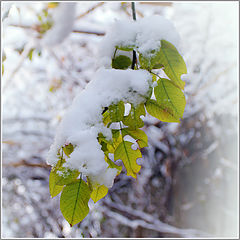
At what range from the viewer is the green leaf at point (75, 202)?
320 mm

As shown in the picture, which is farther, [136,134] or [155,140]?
[155,140]

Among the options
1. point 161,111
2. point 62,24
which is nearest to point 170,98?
point 161,111

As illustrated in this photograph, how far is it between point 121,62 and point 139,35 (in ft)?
0.20

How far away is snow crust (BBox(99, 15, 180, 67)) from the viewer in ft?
1.28

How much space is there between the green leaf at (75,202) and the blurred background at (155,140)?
2.38 m

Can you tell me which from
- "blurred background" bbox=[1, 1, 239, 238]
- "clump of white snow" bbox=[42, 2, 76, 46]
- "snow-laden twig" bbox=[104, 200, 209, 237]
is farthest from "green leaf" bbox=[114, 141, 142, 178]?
"snow-laden twig" bbox=[104, 200, 209, 237]

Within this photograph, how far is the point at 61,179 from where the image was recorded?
12.8 inches

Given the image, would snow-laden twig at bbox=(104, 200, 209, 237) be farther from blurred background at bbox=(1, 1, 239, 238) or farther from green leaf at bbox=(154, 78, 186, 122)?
green leaf at bbox=(154, 78, 186, 122)

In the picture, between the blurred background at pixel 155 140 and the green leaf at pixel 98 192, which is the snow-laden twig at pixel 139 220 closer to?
the blurred background at pixel 155 140

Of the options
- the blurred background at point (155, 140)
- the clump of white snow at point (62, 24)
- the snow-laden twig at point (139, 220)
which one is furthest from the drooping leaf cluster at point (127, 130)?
the snow-laden twig at point (139, 220)

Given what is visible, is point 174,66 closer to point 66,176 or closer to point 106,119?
point 106,119

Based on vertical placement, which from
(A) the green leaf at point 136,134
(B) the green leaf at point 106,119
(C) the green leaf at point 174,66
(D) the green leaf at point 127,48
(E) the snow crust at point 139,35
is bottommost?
(A) the green leaf at point 136,134

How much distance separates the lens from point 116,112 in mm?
347

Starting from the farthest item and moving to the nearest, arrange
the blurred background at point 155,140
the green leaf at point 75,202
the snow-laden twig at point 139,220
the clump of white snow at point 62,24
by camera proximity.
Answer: the snow-laden twig at point 139,220, the blurred background at point 155,140, the clump of white snow at point 62,24, the green leaf at point 75,202
